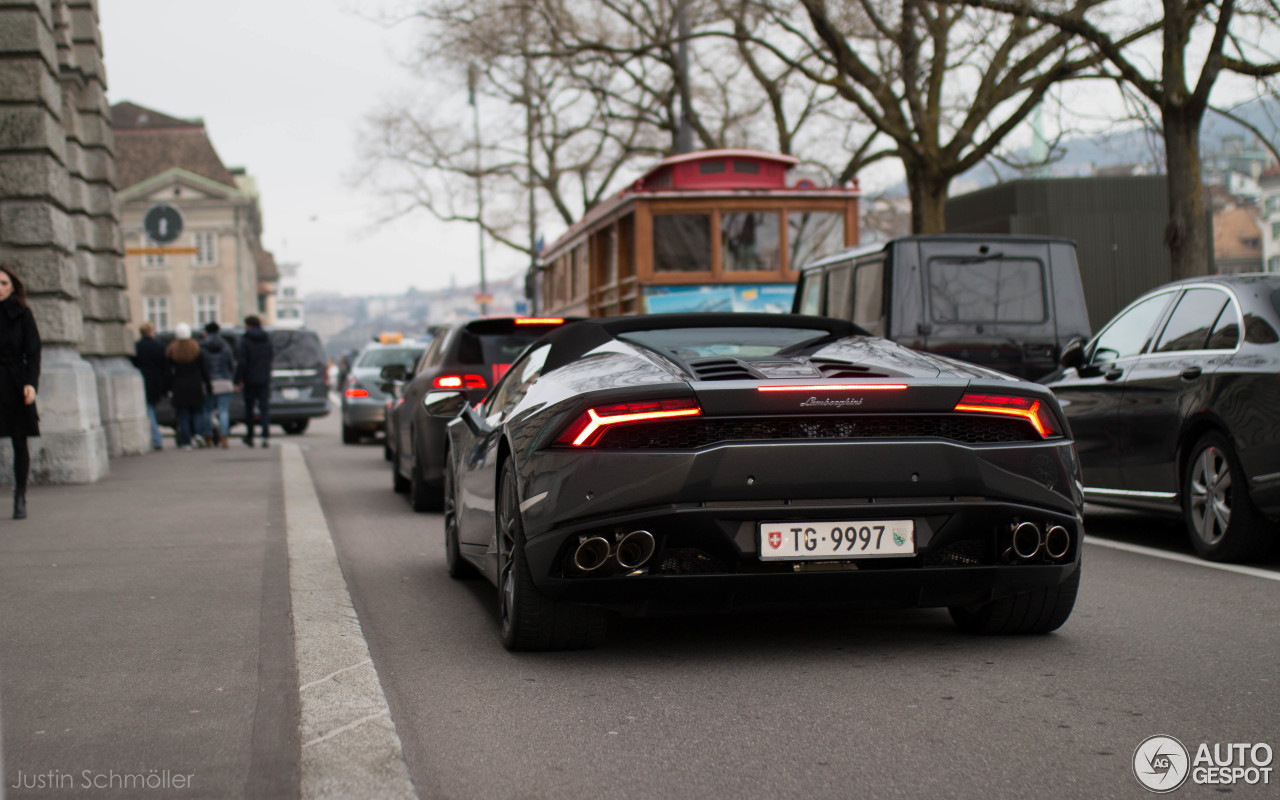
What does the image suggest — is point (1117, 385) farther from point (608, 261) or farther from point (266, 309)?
point (266, 309)

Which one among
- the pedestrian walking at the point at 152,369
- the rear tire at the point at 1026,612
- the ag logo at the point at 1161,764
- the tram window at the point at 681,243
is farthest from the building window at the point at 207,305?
the ag logo at the point at 1161,764

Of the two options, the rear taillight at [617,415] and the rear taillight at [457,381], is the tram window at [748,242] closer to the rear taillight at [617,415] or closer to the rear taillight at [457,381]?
the rear taillight at [457,381]

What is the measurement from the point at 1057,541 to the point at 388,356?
1940cm

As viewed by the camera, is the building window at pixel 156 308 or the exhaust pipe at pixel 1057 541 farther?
the building window at pixel 156 308

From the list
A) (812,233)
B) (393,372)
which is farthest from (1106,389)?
(812,233)

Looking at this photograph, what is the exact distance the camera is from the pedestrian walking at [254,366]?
20.8 meters

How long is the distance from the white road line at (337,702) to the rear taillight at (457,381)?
3.63 m

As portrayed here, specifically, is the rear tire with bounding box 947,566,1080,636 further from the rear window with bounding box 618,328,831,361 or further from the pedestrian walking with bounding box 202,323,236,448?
the pedestrian walking with bounding box 202,323,236,448

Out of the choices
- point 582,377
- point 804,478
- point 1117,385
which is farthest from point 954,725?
point 1117,385

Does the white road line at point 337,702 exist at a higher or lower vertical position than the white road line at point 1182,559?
higher

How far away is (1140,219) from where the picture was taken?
39.5 meters

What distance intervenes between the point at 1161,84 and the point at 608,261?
6807mm

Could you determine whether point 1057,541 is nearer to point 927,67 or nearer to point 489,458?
point 489,458

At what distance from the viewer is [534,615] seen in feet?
17.3
